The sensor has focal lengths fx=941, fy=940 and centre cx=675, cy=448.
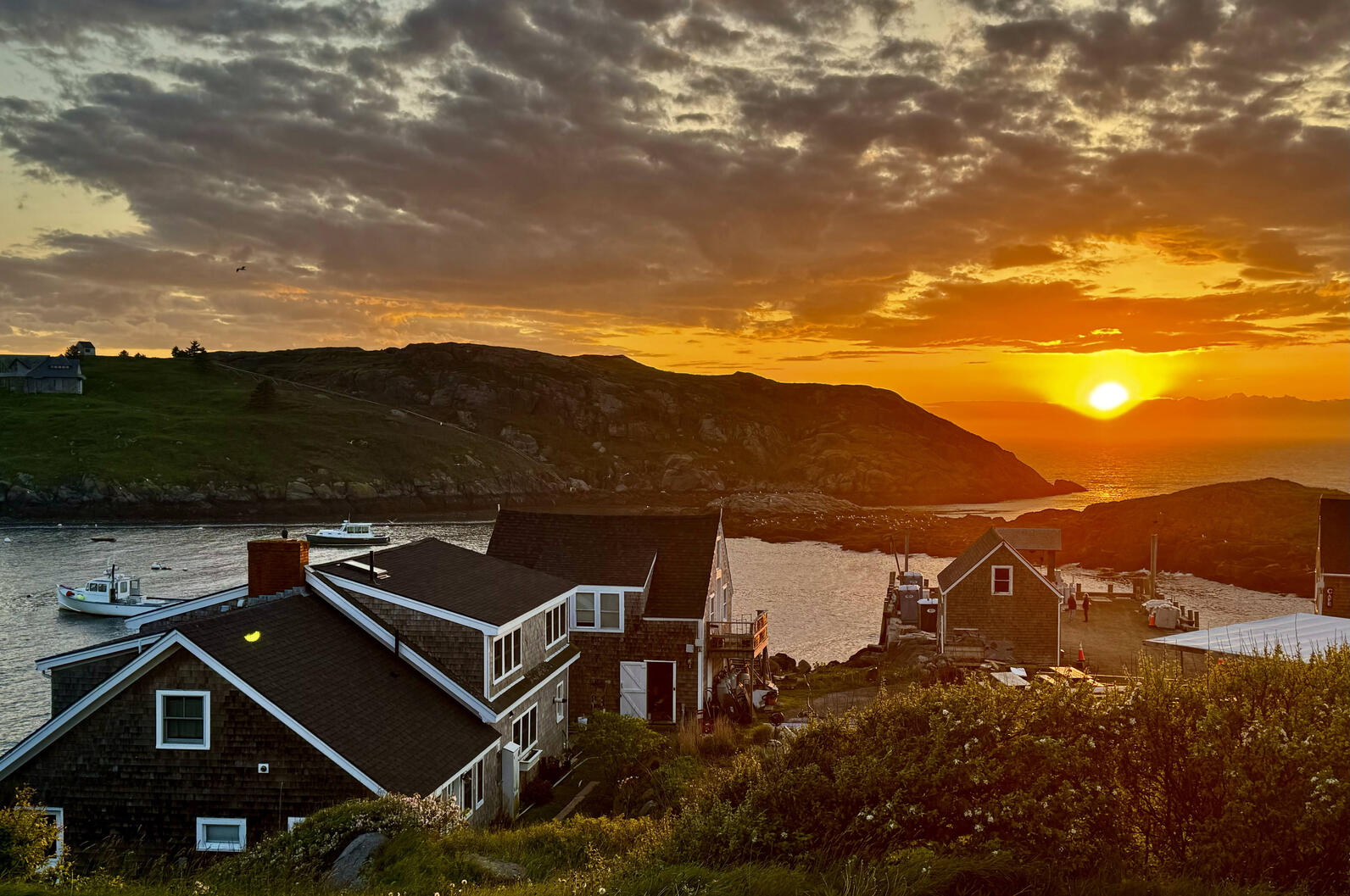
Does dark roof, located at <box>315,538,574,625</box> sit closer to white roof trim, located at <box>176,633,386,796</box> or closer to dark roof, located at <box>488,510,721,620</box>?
dark roof, located at <box>488,510,721,620</box>

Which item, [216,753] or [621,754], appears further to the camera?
[621,754]

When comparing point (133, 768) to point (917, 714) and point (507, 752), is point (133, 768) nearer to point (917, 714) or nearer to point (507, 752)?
point (507, 752)

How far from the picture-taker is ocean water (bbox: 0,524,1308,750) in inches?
2432

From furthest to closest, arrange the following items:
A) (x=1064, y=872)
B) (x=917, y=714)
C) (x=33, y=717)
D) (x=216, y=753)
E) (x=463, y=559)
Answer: (x=33, y=717)
(x=463, y=559)
(x=216, y=753)
(x=917, y=714)
(x=1064, y=872)

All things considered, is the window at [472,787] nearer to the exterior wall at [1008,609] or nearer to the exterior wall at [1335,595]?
the exterior wall at [1008,609]

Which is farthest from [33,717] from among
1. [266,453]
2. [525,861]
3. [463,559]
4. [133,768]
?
[266,453]

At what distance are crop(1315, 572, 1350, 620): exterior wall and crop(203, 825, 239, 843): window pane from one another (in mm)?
52544

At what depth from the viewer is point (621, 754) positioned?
26.1 m

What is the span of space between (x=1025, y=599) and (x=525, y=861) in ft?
125

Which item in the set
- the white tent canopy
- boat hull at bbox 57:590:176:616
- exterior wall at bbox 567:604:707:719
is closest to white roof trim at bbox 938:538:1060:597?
the white tent canopy

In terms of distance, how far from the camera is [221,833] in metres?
19.1

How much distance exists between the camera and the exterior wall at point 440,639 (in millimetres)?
24391

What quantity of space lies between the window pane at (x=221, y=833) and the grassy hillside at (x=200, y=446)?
143832 millimetres

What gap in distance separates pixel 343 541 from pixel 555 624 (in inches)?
3689
